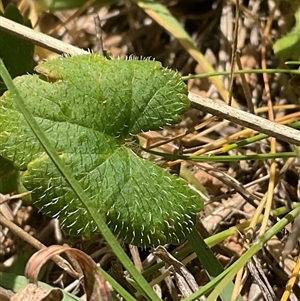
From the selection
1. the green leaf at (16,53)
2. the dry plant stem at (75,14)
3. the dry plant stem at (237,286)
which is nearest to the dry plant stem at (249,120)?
the dry plant stem at (237,286)

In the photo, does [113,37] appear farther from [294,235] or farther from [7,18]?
[294,235]

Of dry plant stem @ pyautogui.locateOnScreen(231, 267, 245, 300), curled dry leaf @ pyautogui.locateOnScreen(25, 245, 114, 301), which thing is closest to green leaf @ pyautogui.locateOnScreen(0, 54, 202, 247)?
curled dry leaf @ pyautogui.locateOnScreen(25, 245, 114, 301)

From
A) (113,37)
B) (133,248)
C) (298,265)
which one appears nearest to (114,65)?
(133,248)

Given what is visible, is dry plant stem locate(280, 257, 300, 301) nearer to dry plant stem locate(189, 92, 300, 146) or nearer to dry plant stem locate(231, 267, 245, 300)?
dry plant stem locate(231, 267, 245, 300)

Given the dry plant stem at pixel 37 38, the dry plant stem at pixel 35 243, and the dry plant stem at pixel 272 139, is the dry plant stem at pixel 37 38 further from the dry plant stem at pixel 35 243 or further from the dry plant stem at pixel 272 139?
the dry plant stem at pixel 272 139

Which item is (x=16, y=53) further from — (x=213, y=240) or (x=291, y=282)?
(x=291, y=282)

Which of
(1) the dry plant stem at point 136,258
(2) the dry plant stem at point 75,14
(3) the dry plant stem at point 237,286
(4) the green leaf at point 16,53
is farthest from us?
(2) the dry plant stem at point 75,14
